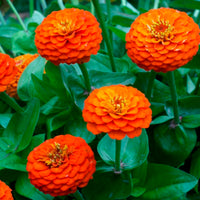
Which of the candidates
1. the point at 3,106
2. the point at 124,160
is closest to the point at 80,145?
the point at 124,160

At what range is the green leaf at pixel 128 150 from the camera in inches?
24.0

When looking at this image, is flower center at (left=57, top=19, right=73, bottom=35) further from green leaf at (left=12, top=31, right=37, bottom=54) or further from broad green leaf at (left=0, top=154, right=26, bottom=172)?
green leaf at (left=12, top=31, right=37, bottom=54)

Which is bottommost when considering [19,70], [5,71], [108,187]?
[108,187]

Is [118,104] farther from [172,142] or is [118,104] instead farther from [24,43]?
[24,43]

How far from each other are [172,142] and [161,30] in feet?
0.95

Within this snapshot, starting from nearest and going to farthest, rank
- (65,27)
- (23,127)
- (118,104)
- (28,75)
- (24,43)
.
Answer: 1. (118,104)
2. (65,27)
3. (23,127)
4. (28,75)
5. (24,43)

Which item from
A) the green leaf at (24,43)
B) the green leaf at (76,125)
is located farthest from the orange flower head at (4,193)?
the green leaf at (24,43)

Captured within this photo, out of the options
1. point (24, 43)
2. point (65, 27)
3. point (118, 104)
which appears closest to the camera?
point (118, 104)

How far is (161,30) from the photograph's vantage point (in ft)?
1.73

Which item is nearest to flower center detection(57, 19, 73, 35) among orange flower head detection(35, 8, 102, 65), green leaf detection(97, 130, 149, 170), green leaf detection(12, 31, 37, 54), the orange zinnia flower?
orange flower head detection(35, 8, 102, 65)

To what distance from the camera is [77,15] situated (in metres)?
0.57

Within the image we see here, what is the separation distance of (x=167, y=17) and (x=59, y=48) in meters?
0.19

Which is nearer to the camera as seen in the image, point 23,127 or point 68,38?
point 68,38

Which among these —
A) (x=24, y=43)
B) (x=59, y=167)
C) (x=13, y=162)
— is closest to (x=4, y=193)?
(x=59, y=167)
